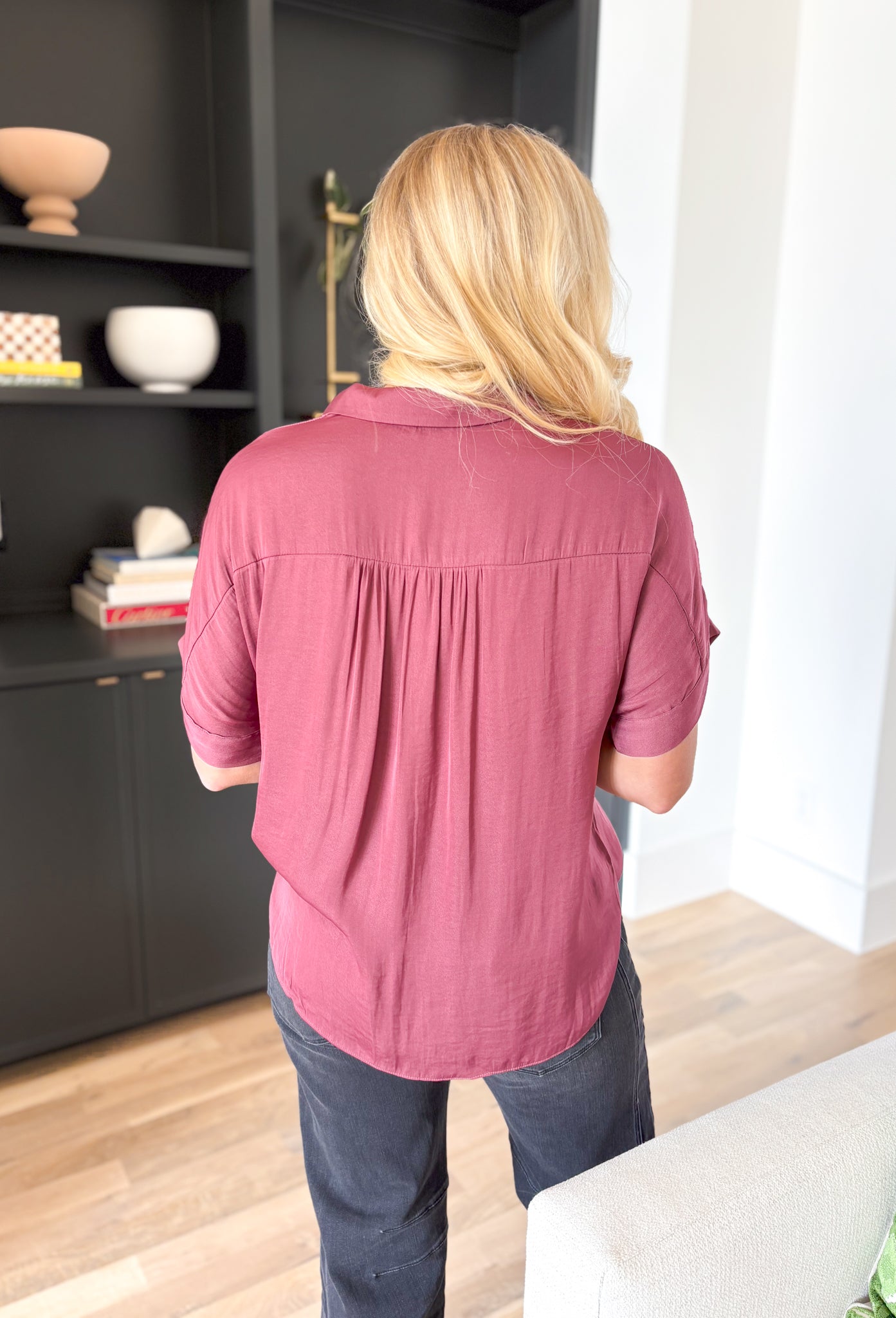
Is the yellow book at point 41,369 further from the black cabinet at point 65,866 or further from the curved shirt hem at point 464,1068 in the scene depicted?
the curved shirt hem at point 464,1068

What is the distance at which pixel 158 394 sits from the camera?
81.6 inches

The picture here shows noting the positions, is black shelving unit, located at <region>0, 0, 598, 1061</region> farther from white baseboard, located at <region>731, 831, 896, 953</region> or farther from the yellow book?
white baseboard, located at <region>731, 831, 896, 953</region>

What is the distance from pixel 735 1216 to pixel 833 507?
1.89m

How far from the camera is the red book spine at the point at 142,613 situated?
6.85ft

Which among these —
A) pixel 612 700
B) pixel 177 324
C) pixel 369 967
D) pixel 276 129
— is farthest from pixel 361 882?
pixel 276 129

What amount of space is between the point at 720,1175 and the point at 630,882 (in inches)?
70.8

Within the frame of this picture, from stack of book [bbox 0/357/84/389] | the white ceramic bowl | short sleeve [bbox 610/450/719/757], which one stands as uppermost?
the white ceramic bowl

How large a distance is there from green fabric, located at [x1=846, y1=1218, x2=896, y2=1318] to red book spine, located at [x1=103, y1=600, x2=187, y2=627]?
160 centimetres

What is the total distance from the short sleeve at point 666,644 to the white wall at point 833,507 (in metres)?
1.57

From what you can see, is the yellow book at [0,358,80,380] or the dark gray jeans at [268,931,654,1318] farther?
the yellow book at [0,358,80,380]

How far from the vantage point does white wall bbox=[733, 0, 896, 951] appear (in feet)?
7.38

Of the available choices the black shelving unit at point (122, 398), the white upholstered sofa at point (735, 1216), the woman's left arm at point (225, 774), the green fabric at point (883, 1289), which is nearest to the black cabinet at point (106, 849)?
the black shelving unit at point (122, 398)

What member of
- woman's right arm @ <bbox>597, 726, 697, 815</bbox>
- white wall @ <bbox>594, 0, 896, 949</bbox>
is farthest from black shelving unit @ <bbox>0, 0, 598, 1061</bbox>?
woman's right arm @ <bbox>597, 726, 697, 815</bbox>

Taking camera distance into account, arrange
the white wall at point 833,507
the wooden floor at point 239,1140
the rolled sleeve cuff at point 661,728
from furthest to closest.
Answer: the white wall at point 833,507, the wooden floor at point 239,1140, the rolled sleeve cuff at point 661,728
